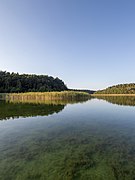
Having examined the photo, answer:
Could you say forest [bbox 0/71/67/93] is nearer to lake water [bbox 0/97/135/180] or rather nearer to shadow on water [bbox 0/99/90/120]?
shadow on water [bbox 0/99/90/120]

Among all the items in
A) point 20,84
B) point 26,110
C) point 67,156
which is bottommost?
point 67,156

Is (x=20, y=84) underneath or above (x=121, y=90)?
above

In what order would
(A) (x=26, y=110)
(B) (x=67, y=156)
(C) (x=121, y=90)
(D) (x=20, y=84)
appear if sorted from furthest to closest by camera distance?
1. (C) (x=121, y=90)
2. (D) (x=20, y=84)
3. (A) (x=26, y=110)
4. (B) (x=67, y=156)

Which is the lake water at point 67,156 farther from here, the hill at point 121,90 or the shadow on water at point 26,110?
the hill at point 121,90

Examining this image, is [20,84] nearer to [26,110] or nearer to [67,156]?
[26,110]

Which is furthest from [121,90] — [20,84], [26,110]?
[26,110]

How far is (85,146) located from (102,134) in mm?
3538

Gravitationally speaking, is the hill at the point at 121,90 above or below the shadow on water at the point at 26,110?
above

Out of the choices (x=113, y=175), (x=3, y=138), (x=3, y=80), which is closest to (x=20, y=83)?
(x=3, y=80)

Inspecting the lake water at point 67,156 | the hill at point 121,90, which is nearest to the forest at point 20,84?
the hill at point 121,90

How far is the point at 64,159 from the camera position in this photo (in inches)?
330

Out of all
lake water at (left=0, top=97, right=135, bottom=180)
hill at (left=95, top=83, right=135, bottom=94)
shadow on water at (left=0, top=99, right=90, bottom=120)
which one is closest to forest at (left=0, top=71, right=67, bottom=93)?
shadow on water at (left=0, top=99, right=90, bottom=120)

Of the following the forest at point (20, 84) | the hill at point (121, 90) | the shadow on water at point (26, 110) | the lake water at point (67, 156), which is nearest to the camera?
the lake water at point (67, 156)

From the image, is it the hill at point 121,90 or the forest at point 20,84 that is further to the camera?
the hill at point 121,90
